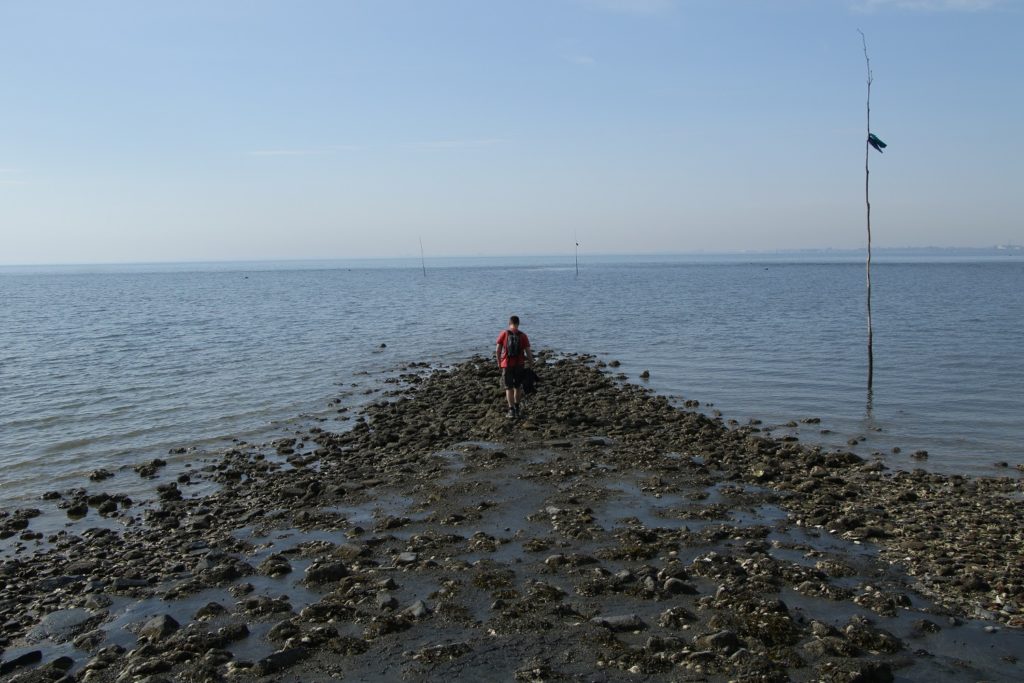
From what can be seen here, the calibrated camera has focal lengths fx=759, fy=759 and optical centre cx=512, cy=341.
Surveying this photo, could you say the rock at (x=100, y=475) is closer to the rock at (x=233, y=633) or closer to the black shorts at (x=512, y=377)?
the rock at (x=233, y=633)

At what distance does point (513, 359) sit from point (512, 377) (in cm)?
51

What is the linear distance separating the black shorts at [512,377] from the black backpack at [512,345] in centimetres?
38

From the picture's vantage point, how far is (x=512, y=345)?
19.5m

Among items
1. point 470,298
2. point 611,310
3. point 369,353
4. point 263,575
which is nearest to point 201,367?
point 369,353

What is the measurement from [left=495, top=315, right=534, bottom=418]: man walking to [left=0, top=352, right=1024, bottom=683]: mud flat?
9.27 feet

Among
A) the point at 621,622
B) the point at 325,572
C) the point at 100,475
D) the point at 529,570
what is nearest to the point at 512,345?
the point at 529,570

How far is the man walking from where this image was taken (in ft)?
64.3

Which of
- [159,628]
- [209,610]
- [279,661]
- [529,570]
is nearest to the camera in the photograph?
[279,661]

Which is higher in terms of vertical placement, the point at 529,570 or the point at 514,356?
the point at 514,356

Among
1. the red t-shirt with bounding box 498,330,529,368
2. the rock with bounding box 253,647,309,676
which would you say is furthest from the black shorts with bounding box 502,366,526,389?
the rock with bounding box 253,647,309,676

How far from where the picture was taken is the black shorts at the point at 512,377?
1979 centimetres

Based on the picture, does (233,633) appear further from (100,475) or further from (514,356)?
(514,356)

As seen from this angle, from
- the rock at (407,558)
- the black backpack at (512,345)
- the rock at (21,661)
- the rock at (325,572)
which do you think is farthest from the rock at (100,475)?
the black backpack at (512,345)

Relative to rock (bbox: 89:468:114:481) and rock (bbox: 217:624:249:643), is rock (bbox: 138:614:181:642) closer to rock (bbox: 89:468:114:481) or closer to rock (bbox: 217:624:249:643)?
rock (bbox: 217:624:249:643)
